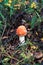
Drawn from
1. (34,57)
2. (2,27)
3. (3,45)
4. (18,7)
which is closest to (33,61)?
(34,57)

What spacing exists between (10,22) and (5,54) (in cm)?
67

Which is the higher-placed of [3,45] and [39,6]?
[39,6]

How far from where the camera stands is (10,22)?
366 centimetres

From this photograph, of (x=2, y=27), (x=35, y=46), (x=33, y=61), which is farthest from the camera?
(x=2, y=27)

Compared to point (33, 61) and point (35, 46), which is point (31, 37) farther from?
point (33, 61)

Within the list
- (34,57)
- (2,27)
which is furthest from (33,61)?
(2,27)

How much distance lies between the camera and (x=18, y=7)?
365cm

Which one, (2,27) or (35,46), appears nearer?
(35,46)

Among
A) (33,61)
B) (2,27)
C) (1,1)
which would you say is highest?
(1,1)

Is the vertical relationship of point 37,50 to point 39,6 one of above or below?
below

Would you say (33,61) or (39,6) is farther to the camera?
(39,6)

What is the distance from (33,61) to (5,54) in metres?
0.44

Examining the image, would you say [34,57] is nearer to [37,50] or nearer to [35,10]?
[37,50]

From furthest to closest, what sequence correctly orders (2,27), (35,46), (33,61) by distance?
(2,27)
(35,46)
(33,61)
